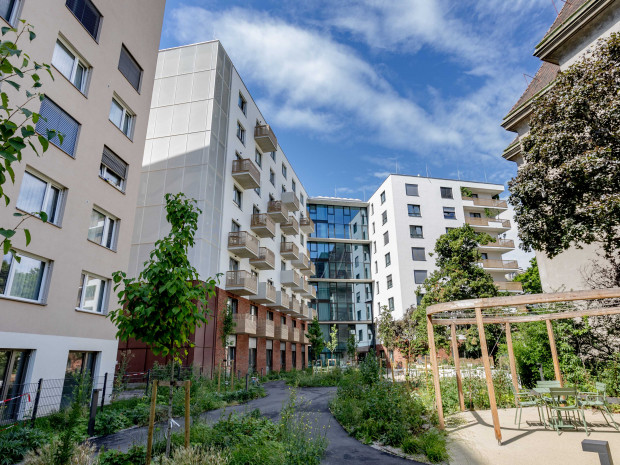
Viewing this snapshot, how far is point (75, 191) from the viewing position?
12977mm

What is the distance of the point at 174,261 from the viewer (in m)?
6.22

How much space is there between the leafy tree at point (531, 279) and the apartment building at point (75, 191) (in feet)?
139

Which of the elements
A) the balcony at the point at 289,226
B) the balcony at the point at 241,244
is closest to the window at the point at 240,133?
the balcony at the point at 241,244

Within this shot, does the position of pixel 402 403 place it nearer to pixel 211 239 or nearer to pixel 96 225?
pixel 96 225

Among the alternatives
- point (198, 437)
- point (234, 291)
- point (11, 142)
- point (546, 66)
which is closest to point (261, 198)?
point (234, 291)

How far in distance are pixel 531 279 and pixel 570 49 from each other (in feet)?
114

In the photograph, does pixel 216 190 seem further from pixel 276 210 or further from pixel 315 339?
pixel 315 339

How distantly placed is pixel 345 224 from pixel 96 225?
4188 centimetres

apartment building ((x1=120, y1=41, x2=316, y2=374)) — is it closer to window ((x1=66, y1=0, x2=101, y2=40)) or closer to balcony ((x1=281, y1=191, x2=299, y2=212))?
balcony ((x1=281, y1=191, x2=299, y2=212))

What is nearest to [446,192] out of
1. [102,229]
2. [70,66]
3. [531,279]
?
[531,279]

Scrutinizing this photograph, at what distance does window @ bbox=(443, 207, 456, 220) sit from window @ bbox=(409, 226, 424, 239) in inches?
152

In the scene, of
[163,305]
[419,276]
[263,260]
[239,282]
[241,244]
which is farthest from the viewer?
[419,276]

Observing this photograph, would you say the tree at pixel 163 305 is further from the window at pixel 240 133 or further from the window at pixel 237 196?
the window at pixel 240 133

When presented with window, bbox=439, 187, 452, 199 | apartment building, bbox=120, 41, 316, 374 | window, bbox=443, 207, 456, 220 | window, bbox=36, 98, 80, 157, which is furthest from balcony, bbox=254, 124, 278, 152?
window, bbox=439, 187, 452, 199
